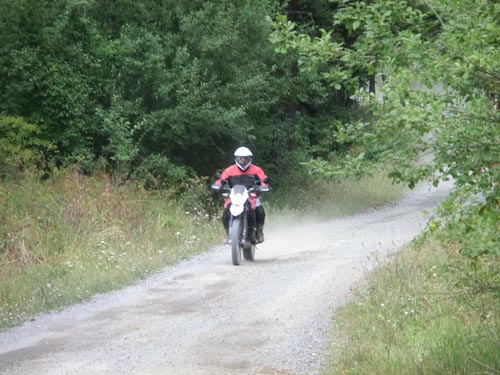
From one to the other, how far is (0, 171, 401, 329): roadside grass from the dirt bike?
1.08 m

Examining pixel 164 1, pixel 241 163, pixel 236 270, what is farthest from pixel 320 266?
pixel 164 1

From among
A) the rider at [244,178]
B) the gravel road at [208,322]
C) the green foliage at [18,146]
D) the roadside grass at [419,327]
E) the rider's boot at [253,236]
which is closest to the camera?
the roadside grass at [419,327]

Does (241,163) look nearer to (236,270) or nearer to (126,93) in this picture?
(236,270)

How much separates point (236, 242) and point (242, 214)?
75 cm

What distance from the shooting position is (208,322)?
37.5 ft

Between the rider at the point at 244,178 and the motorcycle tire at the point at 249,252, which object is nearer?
the motorcycle tire at the point at 249,252

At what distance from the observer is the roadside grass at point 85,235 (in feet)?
44.0

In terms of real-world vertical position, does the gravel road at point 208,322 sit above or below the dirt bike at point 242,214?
below

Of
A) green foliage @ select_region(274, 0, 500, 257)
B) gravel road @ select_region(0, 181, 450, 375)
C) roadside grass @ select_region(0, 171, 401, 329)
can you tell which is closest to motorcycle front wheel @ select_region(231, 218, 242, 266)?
gravel road @ select_region(0, 181, 450, 375)

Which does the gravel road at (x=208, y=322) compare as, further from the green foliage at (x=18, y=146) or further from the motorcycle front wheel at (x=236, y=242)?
the green foliage at (x=18, y=146)

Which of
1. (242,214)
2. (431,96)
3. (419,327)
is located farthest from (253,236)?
(431,96)

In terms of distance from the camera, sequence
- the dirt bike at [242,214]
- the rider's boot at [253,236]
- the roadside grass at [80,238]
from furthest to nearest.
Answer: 1. the rider's boot at [253,236]
2. the dirt bike at [242,214]
3. the roadside grass at [80,238]

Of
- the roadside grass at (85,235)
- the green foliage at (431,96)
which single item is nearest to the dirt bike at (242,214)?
the roadside grass at (85,235)

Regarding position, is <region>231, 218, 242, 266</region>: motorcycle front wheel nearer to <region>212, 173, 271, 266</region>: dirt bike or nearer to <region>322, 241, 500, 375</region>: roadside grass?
<region>212, 173, 271, 266</region>: dirt bike
